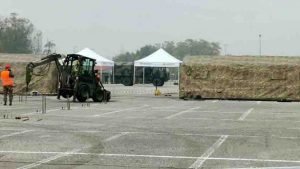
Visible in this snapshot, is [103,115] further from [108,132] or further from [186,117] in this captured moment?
[108,132]

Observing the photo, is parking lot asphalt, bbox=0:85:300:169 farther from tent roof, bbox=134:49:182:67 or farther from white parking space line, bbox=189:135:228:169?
tent roof, bbox=134:49:182:67

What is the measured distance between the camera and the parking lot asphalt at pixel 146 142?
402 inches

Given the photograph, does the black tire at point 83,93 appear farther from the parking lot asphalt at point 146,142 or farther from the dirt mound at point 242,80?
the parking lot asphalt at point 146,142

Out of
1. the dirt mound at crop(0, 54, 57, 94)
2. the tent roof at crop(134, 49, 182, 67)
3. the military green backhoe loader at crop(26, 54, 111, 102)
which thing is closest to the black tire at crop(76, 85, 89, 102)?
the military green backhoe loader at crop(26, 54, 111, 102)

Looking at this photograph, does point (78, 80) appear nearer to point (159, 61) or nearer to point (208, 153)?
point (208, 153)

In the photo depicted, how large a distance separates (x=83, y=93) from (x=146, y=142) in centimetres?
1724

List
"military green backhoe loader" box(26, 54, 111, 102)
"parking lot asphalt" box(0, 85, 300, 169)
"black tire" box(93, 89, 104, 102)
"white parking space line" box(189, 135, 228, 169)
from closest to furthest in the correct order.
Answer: "white parking space line" box(189, 135, 228, 169)
"parking lot asphalt" box(0, 85, 300, 169)
"military green backhoe loader" box(26, 54, 111, 102)
"black tire" box(93, 89, 104, 102)

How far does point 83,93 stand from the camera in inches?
1177

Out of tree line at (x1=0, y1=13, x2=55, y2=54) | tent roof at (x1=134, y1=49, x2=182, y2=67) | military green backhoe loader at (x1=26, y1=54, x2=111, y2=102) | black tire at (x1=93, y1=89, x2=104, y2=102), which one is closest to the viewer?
military green backhoe loader at (x1=26, y1=54, x2=111, y2=102)

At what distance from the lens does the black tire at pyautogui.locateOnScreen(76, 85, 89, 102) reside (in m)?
29.8

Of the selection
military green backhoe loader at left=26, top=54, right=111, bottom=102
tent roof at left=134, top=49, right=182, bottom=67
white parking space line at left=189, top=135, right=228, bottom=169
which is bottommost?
white parking space line at left=189, top=135, right=228, bottom=169

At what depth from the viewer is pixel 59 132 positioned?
14891 millimetres

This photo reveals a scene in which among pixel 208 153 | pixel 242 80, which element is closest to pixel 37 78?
pixel 242 80

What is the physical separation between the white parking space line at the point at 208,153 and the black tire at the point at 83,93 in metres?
16.2
